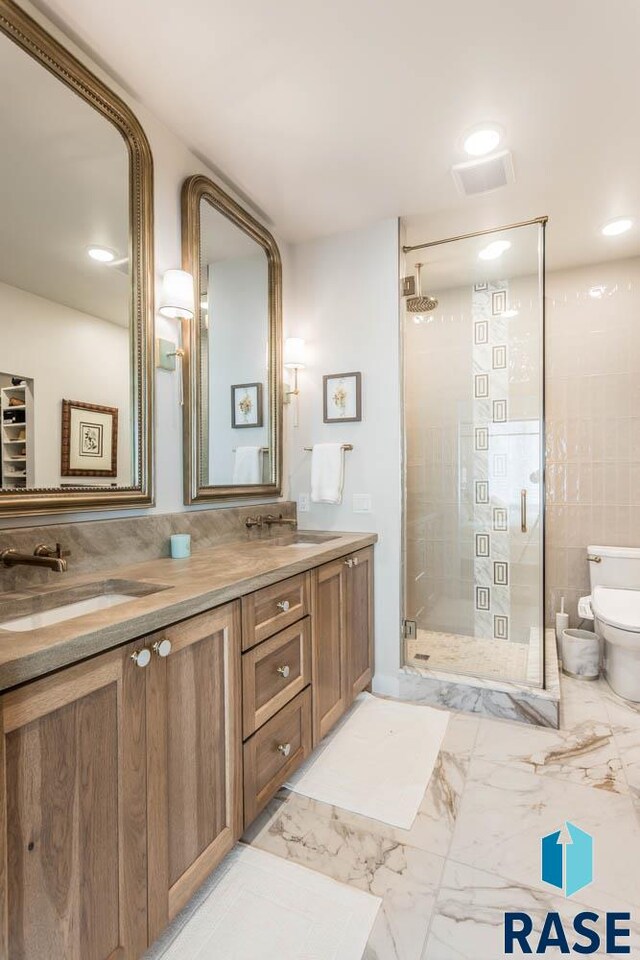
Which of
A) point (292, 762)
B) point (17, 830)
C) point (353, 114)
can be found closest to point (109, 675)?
point (17, 830)

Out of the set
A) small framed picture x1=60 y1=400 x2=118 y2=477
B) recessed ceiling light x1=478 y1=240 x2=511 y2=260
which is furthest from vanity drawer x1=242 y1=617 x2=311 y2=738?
recessed ceiling light x1=478 y1=240 x2=511 y2=260

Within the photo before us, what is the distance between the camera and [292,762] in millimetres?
1688

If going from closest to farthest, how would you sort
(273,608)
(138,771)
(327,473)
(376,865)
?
(138,771), (376,865), (273,608), (327,473)

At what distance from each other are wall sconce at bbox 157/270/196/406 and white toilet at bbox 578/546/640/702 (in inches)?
96.6

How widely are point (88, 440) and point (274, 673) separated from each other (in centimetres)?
101

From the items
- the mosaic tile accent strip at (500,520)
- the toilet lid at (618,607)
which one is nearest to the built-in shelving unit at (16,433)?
the mosaic tile accent strip at (500,520)

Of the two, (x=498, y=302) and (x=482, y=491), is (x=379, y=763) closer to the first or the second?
(x=482, y=491)

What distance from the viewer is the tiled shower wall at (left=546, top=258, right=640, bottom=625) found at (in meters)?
2.97

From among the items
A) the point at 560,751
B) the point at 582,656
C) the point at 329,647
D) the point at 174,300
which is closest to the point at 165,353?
the point at 174,300

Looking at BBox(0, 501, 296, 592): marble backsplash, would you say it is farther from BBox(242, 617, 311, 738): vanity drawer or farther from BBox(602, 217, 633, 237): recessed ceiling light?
BBox(602, 217, 633, 237): recessed ceiling light

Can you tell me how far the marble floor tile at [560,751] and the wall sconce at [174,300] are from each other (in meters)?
2.10

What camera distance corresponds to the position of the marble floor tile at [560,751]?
6.00ft

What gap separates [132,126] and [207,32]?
42cm

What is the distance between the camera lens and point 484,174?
2150 millimetres
